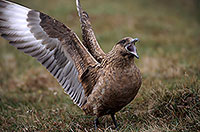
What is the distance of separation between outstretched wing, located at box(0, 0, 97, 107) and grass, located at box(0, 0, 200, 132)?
0.73m

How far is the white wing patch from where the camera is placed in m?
3.17

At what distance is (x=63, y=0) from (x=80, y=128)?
10.4m

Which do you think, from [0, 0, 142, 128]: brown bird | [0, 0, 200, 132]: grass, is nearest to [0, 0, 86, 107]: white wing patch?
[0, 0, 142, 128]: brown bird

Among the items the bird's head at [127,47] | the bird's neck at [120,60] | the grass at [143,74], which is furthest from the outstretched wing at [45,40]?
the grass at [143,74]

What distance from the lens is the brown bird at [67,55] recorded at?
9.69 feet

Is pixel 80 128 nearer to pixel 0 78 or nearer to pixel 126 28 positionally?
pixel 0 78

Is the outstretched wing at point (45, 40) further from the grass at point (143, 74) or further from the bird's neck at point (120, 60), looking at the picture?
the grass at point (143, 74)

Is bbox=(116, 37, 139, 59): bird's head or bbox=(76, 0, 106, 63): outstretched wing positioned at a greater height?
bbox=(76, 0, 106, 63): outstretched wing

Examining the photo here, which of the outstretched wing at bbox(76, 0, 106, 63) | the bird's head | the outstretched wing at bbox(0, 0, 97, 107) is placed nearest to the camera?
the bird's head

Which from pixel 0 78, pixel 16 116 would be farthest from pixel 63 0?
pixel 16 116

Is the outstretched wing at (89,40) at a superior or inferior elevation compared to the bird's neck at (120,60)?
superior

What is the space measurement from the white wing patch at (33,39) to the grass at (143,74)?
2.32 ft

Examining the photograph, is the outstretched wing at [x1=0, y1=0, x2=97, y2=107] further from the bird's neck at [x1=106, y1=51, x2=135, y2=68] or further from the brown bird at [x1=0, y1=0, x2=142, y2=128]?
the bird's neck at [x1=106, y1=51, x2=135, y2=68]

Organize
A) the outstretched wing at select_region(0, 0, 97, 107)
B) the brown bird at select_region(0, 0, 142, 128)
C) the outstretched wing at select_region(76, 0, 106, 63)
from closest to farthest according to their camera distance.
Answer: the brown bird at select_region(0, 0, 142, 128), the outstretched wing at select_region(0, 0, 97, 107), the outstretched wing at select_region(76, 0, 106, 63)
